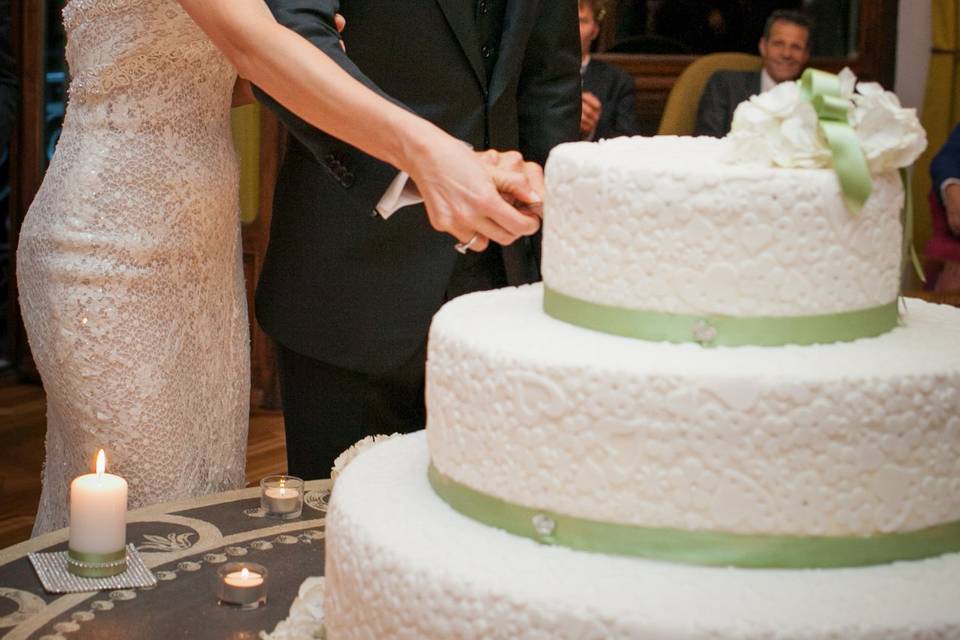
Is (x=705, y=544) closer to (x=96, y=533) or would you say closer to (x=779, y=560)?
(x=779, y=560)

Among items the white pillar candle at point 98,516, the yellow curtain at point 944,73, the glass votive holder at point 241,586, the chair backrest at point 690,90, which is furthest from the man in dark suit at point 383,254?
the yellow curtain at point 944,73

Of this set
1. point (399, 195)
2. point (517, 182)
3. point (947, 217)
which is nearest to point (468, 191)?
point (517, 182)

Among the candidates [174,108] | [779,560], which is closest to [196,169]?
[174,108]

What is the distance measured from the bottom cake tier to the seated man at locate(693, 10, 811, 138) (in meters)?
5.68

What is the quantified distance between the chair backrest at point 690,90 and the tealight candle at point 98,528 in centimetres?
545

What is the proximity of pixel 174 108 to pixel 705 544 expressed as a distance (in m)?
1.44

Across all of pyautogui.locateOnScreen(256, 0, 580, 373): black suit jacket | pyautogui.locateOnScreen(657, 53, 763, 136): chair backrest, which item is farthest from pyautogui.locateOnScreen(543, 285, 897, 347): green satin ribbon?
pyautogui.locateOnScreen(657, 53, 763, 136): chair backrest

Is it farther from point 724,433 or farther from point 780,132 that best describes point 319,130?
point 724,433

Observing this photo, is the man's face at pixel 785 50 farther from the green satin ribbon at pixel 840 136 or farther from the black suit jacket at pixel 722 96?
the green satin ribbon at pixel 840 136

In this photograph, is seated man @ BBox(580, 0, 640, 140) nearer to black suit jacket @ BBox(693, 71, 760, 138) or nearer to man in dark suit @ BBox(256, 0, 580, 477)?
black suit jacket @ BBox(693, 71, 760, 138)

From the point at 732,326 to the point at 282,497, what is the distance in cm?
98

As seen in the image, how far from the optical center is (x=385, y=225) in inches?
96.3

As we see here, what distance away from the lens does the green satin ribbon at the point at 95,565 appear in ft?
6.22

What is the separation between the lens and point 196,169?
8.20ft
